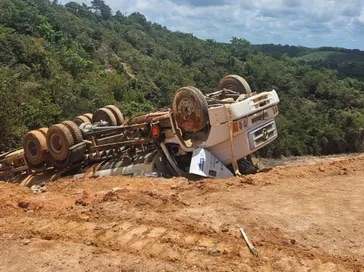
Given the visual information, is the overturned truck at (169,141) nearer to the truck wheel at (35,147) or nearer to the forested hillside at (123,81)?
the truck wheel at (35,147)

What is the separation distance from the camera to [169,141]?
326 inches

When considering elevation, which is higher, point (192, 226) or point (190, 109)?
point (190, 109)

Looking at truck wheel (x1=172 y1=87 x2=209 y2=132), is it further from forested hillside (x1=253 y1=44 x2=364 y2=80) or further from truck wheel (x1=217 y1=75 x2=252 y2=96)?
forested hillside (x1=253 y1=44 x2=364 y2=80)

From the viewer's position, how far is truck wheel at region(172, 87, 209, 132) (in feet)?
25.0

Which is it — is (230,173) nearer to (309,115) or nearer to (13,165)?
(13,165)

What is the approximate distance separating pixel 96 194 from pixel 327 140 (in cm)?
4367

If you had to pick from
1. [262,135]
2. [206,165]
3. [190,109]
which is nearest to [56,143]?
[190,109]

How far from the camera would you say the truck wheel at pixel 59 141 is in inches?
352

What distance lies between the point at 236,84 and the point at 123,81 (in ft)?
118

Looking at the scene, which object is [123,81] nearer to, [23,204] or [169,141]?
[169,141]

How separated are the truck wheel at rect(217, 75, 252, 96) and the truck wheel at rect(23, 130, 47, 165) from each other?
12.1 feet

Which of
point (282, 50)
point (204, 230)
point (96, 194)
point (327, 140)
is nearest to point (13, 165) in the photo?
point (96, 194)

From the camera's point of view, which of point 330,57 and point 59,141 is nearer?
point 59,141

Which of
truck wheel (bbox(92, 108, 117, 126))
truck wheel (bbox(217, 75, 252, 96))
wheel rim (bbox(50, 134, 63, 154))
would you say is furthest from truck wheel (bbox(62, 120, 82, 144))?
truck wheel (bbox(217, 75, 252, 96))
